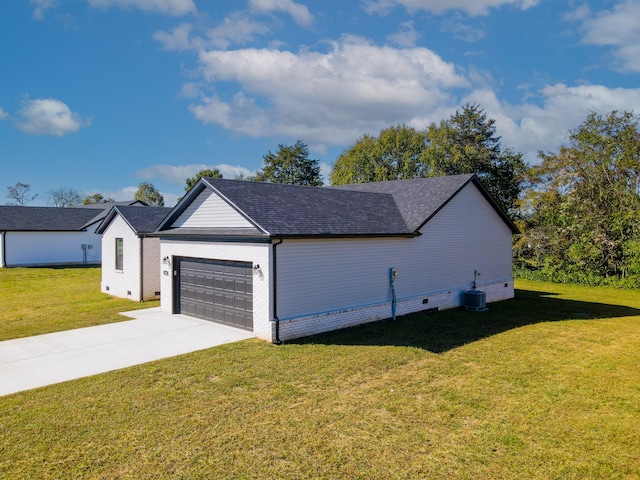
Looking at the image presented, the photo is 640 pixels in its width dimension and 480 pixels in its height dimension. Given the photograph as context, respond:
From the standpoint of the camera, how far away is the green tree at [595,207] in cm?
2579

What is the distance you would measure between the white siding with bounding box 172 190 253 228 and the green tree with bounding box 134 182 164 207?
6912 centimetres

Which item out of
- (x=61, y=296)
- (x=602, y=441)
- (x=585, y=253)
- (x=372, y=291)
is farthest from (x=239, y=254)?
(x=585, y=253)

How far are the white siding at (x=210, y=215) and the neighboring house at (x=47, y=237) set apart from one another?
26591mm

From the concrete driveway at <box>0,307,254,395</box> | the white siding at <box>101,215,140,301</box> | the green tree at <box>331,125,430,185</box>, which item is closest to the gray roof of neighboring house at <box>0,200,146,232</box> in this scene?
the white siding at <box>101,215,140,301</box>

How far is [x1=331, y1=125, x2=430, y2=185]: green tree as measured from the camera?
52.9m

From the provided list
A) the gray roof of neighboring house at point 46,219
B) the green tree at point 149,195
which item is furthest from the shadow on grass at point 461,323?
the green tree at point 149,195

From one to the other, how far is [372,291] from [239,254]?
190 inches

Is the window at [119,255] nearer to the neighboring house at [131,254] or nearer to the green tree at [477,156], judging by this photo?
Answer: the neighboring house at [131,254]

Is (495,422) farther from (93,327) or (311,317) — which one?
(93,327)

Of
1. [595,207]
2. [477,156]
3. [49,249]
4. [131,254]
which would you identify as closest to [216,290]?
[131,254]

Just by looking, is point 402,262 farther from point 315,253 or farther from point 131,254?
point 131,254

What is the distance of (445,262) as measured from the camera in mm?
17656

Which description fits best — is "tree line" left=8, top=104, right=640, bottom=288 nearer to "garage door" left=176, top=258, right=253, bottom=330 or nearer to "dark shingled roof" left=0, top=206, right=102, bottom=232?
"garage door" left=176, top=258, right=253, bottom=330

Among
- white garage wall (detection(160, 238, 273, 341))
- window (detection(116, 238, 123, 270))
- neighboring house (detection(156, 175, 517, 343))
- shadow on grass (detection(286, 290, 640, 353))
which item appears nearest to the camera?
white garage wall (detection(160, 238, 273, 341))
